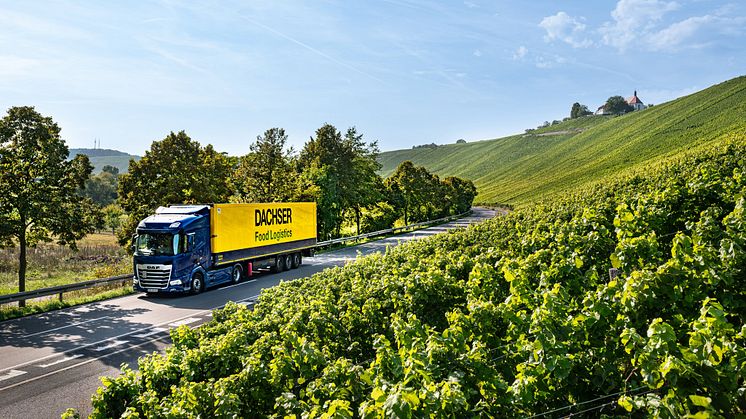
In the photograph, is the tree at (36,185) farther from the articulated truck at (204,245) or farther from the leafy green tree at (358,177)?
the leafy green tree at (358,177)

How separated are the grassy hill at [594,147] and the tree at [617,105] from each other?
16858 millimetres

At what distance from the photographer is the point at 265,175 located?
4125cm

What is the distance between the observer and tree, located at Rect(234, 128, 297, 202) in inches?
1576

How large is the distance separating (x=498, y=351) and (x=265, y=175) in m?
36.1

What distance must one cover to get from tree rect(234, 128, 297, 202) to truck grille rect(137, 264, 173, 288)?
17.9 meters

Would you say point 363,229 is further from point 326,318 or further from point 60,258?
point 326,318

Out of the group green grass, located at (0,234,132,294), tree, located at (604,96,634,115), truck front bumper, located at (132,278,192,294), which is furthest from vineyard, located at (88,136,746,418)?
tree, located at (604,96,634,115)

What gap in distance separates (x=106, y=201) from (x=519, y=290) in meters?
111

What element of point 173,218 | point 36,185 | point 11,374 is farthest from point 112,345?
point 36,185

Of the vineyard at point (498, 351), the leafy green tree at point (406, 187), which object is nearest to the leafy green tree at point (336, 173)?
the leafy green tree at point (406, 187)

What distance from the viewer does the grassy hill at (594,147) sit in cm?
7462

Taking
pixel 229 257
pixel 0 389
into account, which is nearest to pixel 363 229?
pixel 229 257

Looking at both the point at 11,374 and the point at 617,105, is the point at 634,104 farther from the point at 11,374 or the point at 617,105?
the point at 11,374

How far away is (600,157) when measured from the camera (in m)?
94.1
